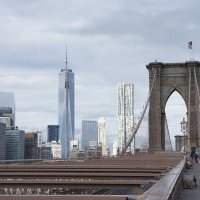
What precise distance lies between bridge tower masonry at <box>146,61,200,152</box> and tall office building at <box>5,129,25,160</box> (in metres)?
37.5

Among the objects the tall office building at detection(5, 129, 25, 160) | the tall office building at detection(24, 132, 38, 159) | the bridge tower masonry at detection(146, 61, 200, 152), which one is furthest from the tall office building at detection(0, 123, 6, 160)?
the bridge tower masonry at detection(146, 61, 200, 152)

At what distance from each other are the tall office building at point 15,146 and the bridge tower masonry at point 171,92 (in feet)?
123

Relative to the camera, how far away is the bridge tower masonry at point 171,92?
243ft

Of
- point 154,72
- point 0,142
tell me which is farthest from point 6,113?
point 154,72

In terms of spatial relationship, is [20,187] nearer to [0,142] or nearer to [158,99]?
[158,99]

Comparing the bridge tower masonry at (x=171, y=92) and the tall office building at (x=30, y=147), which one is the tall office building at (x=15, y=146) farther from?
the bridge tower masonry at (x=171, y=92)

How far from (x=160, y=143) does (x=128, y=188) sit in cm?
6490

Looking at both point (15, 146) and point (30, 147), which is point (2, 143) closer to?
point (15, 146)

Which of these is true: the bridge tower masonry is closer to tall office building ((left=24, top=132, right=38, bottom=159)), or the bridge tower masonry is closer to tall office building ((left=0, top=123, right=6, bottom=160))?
tall office building ((left=24, top=132, right=38, bottom=159))

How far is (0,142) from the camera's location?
107 m

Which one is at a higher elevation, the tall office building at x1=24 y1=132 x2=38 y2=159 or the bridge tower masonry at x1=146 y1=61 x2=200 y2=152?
the bridge tower masonry at x1=146 y1=61 x2=200 y2=152

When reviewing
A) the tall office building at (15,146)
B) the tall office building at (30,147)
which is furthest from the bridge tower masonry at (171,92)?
the tall office building at (15,146)

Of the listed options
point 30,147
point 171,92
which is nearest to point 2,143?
point 30,147

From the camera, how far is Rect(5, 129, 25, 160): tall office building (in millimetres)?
106125
